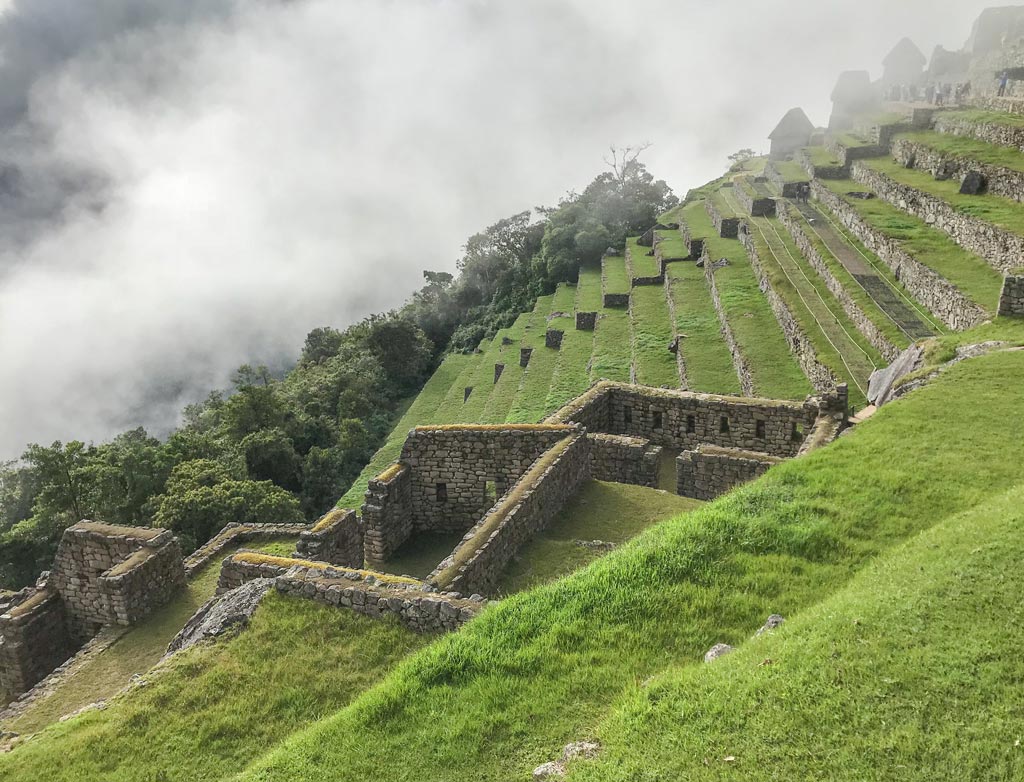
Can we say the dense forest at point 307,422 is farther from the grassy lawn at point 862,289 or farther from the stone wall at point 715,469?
the grassy lawn at point 862,289

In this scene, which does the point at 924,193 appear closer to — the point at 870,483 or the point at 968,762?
the point at 870,483

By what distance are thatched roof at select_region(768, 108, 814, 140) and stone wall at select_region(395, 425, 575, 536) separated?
7189cm

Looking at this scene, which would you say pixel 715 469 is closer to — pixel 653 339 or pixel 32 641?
pixel 32 641

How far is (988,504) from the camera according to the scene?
8.02m

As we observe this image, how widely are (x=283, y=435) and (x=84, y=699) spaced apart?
3122 cm

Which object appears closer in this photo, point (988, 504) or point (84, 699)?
point (988, 504)

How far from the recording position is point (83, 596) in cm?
1239

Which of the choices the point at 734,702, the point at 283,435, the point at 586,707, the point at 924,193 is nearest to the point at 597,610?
the point at 586,707

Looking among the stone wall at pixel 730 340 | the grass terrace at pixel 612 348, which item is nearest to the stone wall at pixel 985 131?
the stone wall at pixel 730 340

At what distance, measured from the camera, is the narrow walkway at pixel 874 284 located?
22422 millimetres

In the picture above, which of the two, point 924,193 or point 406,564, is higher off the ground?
point 924,193

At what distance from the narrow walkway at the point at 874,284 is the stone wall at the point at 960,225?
259cm

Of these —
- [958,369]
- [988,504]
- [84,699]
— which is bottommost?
[84,699]

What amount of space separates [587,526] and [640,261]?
132ft
